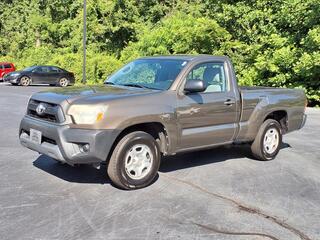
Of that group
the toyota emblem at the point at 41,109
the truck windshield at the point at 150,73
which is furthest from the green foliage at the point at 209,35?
the toyota emblem at the point at 41,109

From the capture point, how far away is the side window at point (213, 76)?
6.84 metres

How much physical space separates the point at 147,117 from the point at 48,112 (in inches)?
48.8

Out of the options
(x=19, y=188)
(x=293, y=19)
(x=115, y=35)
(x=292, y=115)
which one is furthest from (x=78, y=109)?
(x=115, y=35)

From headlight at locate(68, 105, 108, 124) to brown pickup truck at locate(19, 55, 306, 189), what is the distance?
12 millimetres

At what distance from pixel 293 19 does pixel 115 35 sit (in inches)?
703

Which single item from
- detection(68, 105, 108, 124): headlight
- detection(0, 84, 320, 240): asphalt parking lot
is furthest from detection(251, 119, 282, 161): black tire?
detection(68, 105, 108, 124): headlight

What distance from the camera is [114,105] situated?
18.4 ft

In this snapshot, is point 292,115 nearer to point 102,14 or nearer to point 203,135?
point 203,135

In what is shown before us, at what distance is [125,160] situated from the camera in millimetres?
5770

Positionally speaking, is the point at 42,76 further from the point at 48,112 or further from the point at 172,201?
the point at 172,201

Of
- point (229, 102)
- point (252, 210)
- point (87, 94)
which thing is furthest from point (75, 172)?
point (252, 210)

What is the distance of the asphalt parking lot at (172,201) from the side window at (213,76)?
1.24m

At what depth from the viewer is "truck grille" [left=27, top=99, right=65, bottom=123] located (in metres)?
5.61

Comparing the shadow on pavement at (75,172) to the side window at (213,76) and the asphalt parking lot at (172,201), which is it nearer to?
the asphalt parking lot at (172,201)
